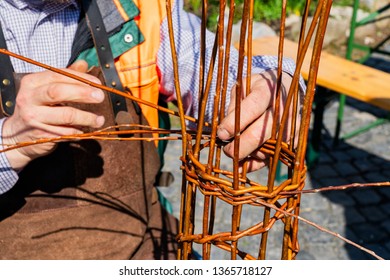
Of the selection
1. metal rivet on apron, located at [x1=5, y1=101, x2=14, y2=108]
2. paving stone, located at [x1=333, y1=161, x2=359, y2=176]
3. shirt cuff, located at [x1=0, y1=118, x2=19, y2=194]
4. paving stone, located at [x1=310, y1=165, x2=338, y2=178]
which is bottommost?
paving stone, located at [x1=310, y1=165, x2=338, y2=178]

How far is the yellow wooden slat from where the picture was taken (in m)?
3.38

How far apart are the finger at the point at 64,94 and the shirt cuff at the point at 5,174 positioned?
20 cm

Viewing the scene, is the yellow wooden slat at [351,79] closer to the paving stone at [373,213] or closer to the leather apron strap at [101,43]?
the paving stone at [373,213]

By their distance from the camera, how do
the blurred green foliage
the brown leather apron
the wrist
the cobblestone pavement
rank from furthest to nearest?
the blurred green foliage → the cobblestone pavement → the brown leather apron → the wrist

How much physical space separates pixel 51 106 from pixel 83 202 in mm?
431

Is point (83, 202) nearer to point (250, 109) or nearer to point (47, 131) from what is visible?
point (47, 131)

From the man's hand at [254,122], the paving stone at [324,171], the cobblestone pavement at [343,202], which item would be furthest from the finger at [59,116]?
the paving stone at [324,171]

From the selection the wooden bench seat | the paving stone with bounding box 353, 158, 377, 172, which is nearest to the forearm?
the wooden bench seat

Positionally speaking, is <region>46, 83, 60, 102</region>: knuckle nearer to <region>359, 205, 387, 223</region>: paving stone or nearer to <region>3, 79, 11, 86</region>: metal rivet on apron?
<region>3, 79, 11, 86</region>: metal rivet on apron

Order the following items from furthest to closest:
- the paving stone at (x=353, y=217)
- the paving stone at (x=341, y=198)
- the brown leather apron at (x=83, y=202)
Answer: the paving stone at (x=341, y=198)
the paving stone at (x=353, y=217)
the brown leather apron at (x=83, y=202)

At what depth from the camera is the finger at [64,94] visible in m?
1.04

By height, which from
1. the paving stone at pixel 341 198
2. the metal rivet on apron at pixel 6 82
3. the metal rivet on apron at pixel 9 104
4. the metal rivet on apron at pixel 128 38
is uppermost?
the metal rivet on apron at pixel 128 38

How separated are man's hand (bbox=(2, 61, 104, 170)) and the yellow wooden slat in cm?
255

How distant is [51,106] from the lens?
3.59 ft
